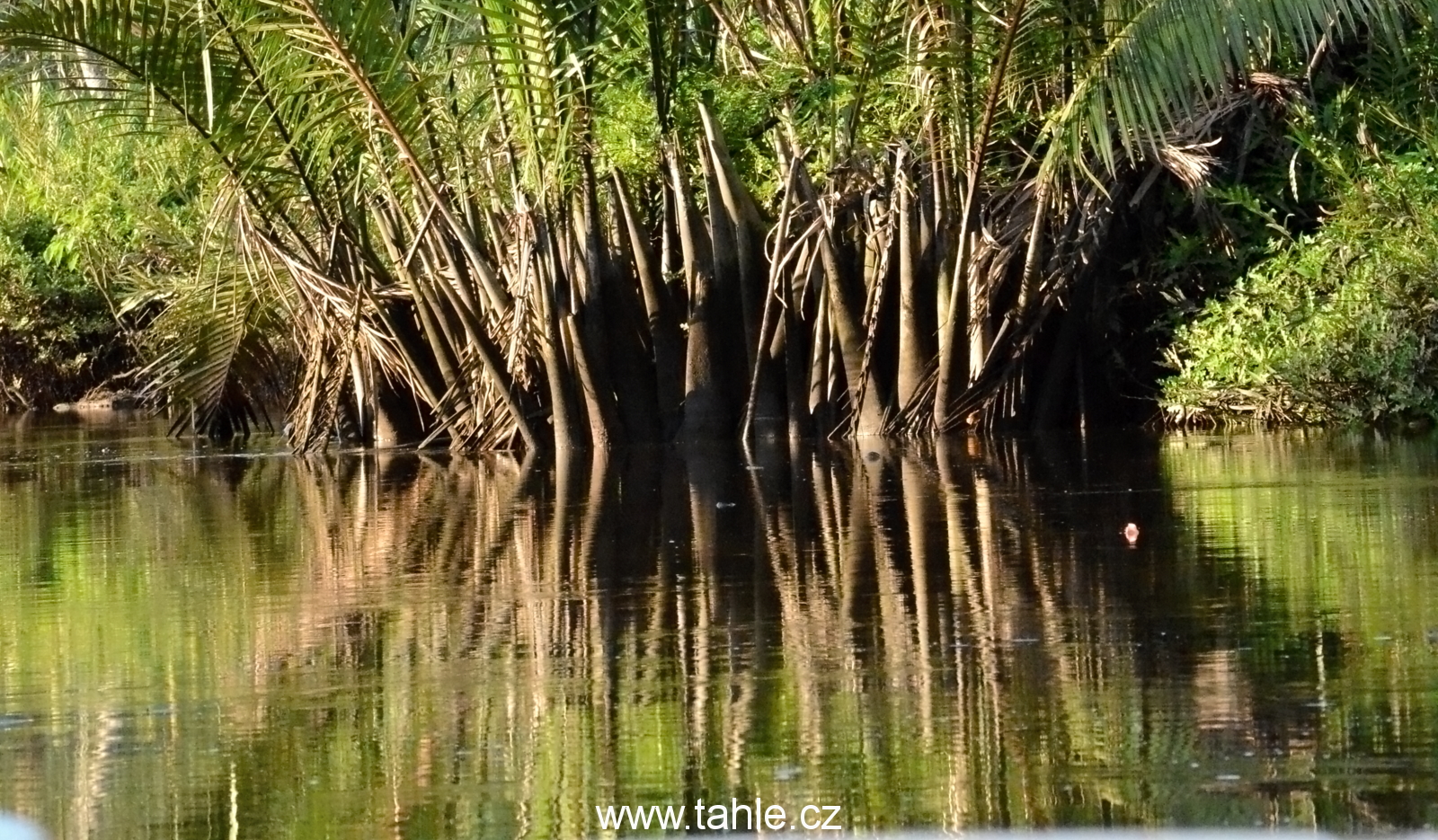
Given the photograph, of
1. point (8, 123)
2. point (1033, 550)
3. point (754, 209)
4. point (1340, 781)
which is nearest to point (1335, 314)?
point (754, 209)

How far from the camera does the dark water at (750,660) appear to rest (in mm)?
3414

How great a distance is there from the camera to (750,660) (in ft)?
15.1

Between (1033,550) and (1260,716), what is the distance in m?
2.53

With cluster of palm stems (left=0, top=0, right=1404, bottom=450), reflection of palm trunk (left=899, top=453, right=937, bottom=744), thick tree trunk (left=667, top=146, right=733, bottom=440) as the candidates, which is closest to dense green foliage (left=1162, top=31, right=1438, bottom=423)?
cluster of palm stems (left=0, top=0, right=1404, bottom=450)

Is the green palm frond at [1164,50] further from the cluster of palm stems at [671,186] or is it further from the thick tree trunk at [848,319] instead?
the thick tree trunk at [848,319]

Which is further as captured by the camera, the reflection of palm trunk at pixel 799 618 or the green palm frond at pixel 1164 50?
the green palm frond at pixel 1164 50

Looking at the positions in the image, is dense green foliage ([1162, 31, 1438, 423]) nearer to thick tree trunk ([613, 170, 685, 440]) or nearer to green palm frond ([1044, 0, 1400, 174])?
green palm frond ([1044, 0, 1400, 174])

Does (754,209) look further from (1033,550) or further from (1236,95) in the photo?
(1033,550)

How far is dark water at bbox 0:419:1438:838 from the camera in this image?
11.2 feet

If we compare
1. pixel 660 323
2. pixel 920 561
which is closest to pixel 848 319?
pixel 660 323

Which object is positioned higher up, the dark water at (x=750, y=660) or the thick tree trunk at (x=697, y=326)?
the thick tree trunk at (x=697, y=326)

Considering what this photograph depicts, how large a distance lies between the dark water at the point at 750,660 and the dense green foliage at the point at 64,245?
44.9 ft

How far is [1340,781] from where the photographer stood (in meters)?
3.30

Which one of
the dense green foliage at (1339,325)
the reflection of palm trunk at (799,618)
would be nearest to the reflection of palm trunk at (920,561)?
the reflection of palm trunk at (799,618)
